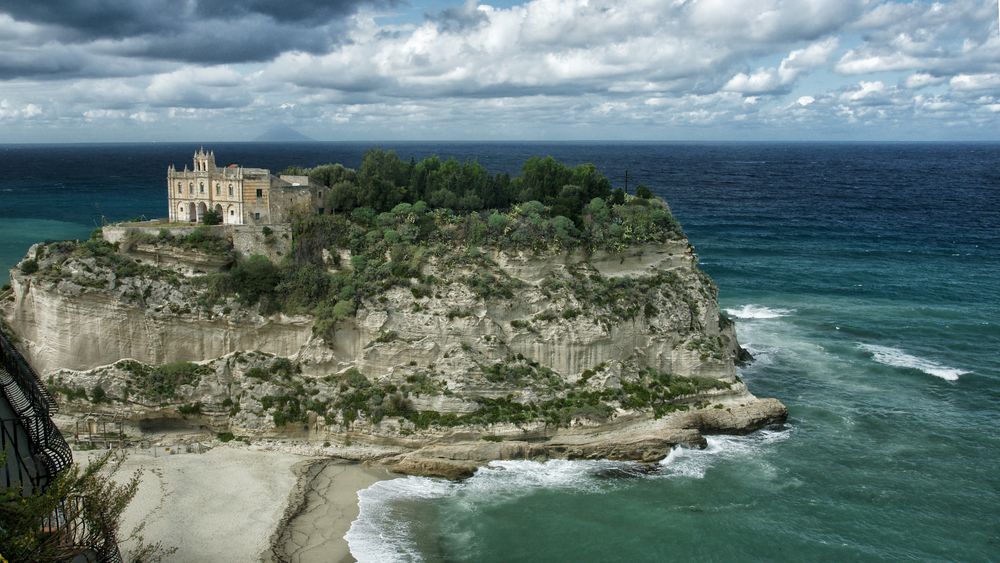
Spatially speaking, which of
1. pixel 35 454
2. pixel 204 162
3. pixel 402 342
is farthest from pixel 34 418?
pixel 204 162

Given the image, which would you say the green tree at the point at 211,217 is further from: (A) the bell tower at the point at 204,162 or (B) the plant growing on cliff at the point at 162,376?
(B) the plant growing on cliff at the point at 162,376

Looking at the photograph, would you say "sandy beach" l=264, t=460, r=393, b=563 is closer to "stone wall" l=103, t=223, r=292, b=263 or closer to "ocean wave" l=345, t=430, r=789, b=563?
"ocean wave" l=345, t=430, r=789, b=563

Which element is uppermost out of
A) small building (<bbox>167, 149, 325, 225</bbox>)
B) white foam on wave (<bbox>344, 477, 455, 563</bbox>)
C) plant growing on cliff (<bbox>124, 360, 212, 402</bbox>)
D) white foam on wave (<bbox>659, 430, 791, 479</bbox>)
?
small building (<bbox>167, 149, 325, 225</bbox>)

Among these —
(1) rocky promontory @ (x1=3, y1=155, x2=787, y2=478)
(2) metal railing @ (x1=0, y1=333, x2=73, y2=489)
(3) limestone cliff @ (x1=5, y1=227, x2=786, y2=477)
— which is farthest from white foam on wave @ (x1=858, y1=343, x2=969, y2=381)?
(2) metal railing @ (x1=0, y1=333, x2=73, y2=489)

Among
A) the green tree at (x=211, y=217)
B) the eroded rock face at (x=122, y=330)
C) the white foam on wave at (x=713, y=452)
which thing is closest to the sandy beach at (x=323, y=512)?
the eroded rock face at (x=122, y=330)

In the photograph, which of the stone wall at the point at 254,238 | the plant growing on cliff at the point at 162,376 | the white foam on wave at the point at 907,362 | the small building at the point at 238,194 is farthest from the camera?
the white foam on wave at the point at 907,362

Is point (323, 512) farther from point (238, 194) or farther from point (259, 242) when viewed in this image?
point (238, 194)

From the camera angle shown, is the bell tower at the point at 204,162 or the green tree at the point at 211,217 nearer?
the green tree at the point at 211,217

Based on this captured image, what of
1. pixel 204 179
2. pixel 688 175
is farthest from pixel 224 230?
pixel 688 175

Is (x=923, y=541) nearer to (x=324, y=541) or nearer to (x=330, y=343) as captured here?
(x=324, y=541)
